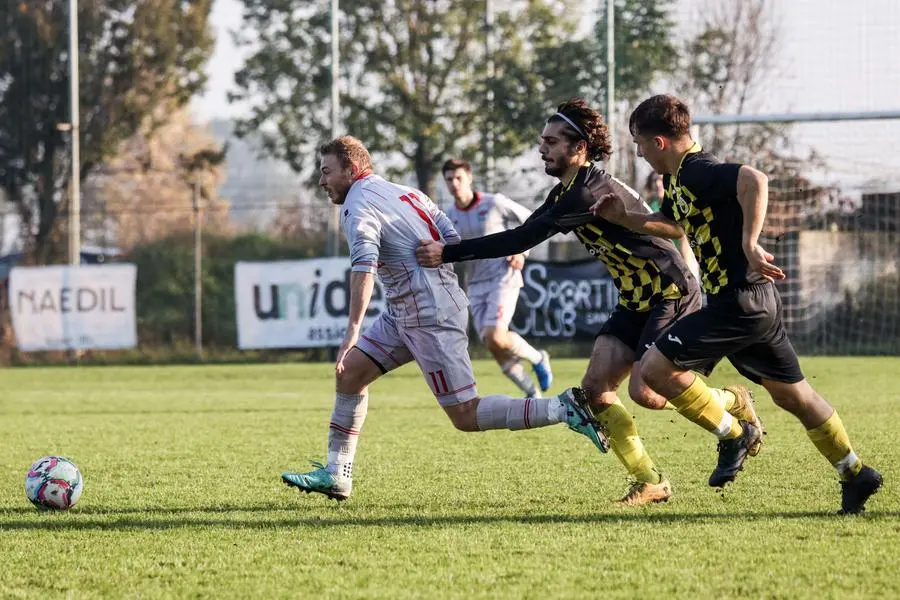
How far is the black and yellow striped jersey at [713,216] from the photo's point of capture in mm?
5488

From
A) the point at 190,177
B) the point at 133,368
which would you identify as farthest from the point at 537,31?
the point at 133,368

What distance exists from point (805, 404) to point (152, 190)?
4834 centimetres

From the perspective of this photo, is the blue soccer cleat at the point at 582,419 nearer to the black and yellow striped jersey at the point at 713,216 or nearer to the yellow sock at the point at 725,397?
the yellow sock at the point at 725,397

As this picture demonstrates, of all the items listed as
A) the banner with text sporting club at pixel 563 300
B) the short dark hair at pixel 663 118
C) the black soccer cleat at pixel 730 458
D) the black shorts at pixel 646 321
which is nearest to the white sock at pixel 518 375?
the black shorts at pixel 646 321

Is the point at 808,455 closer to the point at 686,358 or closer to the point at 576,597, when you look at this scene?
the point at 686,358

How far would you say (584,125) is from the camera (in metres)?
6.07

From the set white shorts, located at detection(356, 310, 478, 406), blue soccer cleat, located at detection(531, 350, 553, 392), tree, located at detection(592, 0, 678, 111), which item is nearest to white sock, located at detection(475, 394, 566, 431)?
white shorts, located at detection(356, 310, 478, 406)

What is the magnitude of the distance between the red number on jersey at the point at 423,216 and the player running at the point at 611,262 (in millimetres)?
157

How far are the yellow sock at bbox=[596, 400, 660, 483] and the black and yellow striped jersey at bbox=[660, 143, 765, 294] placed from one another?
34.8 inches

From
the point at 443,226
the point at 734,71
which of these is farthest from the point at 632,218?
the point at 734,71

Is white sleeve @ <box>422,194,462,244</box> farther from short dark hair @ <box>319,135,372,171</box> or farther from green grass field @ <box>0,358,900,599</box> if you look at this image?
green grass field @ <box>0,358,900,599</box>

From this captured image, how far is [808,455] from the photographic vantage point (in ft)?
25.4

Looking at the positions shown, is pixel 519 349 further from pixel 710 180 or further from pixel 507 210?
pixel 710 180

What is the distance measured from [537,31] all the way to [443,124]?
2.97m
